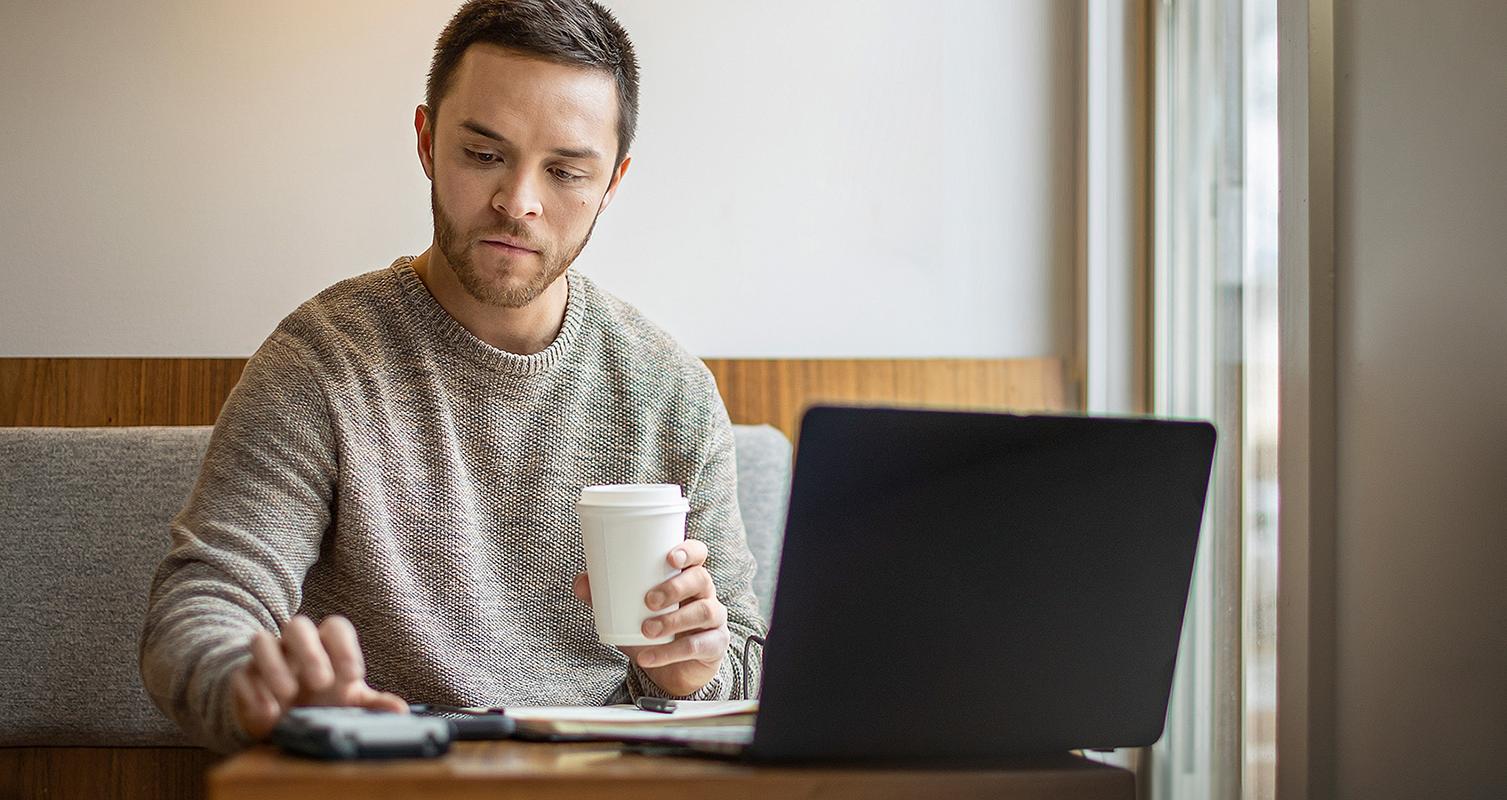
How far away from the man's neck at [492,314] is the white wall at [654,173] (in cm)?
60

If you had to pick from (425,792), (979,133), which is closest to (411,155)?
(979,133)

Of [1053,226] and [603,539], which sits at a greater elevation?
[1053,226]

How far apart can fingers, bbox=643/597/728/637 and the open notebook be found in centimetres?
6

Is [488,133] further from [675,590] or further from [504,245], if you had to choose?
[675,590]

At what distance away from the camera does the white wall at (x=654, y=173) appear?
6.10 feet

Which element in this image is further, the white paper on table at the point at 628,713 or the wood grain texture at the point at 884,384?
the wood grain texture at the point at 884,384

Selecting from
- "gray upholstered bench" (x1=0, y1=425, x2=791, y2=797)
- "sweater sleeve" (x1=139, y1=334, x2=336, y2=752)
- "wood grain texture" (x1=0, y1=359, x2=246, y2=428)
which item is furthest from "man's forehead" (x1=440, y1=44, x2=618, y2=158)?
"wood grain texture" (x1=0, y1=359, x2=246, y2=428)

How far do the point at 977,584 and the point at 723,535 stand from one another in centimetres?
74

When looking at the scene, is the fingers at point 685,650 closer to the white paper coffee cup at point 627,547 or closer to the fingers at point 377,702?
the white paper coffee cup at point 627,547

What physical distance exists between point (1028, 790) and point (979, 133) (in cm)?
153

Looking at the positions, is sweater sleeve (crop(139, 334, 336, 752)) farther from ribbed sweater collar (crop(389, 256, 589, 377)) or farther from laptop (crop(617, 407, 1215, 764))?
laptop (crop(617, 407, 1215, 764))

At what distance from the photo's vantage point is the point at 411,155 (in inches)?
75.3

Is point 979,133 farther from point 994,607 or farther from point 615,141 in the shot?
point 994,607

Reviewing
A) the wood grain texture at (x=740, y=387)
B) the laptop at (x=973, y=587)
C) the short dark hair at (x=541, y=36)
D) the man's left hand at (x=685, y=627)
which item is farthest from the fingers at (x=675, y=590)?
the wood grain texture at (x=740, y=387)
